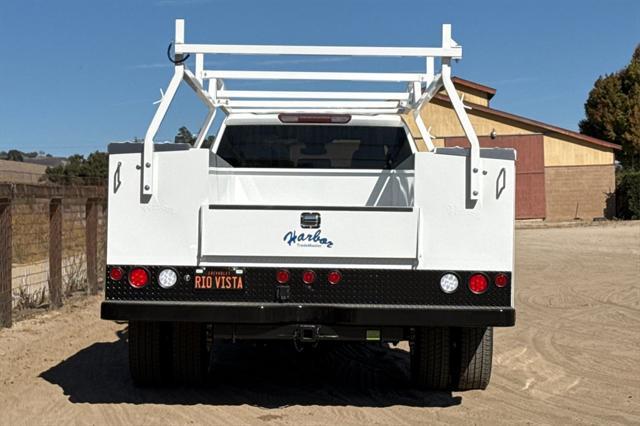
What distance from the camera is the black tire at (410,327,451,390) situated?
571 cm

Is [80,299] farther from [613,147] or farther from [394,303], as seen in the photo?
[613,147]

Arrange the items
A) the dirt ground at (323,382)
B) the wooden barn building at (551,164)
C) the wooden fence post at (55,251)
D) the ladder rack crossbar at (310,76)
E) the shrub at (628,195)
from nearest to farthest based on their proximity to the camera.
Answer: the dirt ground at (323,382)
the ladder rack crossbar at (310,76)
the wooden fence post at (55,251)
the shrub at (628,195)
the wooden barn building at (551,164)

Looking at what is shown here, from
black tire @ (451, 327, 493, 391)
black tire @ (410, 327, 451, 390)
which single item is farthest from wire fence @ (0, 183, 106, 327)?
black tire @ (451, 327, 493, 391)

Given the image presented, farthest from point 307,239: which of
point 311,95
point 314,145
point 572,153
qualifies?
point 572,153

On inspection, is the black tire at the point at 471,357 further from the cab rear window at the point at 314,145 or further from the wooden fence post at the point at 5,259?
the wooden fence post at the point at 5,259

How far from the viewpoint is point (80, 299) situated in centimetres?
1056

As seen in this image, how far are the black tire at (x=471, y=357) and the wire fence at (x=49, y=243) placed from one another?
4922 millimetres

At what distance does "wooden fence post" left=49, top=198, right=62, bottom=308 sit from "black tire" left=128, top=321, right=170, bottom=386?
4.23 meters

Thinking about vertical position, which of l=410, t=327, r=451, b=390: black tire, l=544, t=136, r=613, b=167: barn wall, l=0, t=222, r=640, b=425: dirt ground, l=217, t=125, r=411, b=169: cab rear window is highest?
l=544, t=136, r=613, b=167: barn wall

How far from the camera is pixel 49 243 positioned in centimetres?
973

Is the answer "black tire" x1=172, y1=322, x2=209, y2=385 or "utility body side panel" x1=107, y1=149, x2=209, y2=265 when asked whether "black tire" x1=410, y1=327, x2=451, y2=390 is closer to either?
"black tire" x1=172, y1=322, x2=209, y2=385

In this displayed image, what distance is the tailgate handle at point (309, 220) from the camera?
5.12 m

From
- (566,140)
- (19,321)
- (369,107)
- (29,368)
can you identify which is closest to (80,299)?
(19,321)

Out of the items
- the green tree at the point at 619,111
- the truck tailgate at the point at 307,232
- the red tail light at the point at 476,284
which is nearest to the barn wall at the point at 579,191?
the green tree at the point at 619,111
